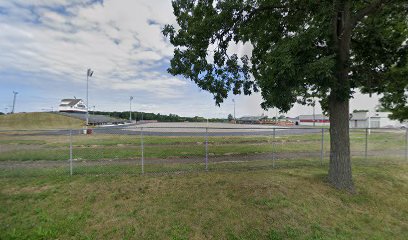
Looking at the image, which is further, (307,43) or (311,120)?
(311,120)

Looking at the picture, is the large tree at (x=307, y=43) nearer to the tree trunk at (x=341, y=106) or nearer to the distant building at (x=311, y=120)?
the tree trunk at (x=341, y=106)

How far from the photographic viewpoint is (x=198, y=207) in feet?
17.0

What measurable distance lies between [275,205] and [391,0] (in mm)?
5792

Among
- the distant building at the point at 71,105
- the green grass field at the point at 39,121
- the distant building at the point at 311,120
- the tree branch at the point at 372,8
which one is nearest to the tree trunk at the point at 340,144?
the tree branch at the point at 372,8

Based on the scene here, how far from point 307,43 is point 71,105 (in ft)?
362

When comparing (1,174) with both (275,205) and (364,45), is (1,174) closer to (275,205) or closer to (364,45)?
(275,205)

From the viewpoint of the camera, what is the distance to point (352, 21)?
19.3ft

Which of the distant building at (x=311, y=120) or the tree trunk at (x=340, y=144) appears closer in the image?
the tree trunk at (x=340, y=144)

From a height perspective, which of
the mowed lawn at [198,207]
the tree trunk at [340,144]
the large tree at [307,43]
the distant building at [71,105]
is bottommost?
the mowed lawn at [198,207]

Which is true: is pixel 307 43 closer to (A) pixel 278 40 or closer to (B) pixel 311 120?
(A) pixel 278 40

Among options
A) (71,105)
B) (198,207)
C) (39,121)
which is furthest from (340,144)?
(71,105)

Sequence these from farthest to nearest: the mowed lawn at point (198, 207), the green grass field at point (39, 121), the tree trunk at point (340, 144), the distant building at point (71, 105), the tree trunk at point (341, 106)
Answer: the distant building at point (71, 105)
the green grass field at point (39, 121)
the tree trunk at point (340, 144)
the tree trunk at point (341, 106)
the mowed lawn at point (198, 207)

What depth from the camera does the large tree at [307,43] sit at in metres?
5.62

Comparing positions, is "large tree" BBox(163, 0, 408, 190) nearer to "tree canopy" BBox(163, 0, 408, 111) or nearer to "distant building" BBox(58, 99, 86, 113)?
"tree canopy" BBox(163, 0, 408, 111)
